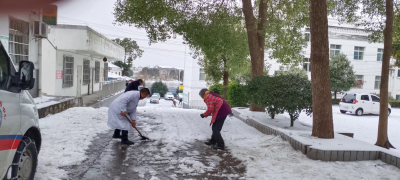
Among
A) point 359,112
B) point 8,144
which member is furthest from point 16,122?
point 359,112

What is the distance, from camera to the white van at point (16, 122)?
3.59 m

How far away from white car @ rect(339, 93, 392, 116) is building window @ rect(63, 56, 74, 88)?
18.2 metres

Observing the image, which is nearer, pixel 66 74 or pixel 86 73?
pixel 66 74

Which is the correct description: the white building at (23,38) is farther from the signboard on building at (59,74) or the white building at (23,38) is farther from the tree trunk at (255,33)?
the tree trunk at (255,33)

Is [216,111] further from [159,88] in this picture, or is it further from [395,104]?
[159,88]

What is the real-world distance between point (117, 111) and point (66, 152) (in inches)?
51.6

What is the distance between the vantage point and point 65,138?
759 cm

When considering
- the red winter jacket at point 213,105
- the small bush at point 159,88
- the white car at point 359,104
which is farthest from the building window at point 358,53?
the red winter jacket at point 213,105

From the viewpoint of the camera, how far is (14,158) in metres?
3.88

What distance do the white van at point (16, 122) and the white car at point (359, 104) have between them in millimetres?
23345

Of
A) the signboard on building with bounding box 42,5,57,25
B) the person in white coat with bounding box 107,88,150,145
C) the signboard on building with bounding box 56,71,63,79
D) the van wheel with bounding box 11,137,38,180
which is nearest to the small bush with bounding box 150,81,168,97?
the signboard on building with bounding box 56,71,63,79

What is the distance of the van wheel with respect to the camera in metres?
3.90

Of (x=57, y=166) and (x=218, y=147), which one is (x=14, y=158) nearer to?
(x=57, y=166)

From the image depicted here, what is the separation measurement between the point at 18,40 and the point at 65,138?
674cm
